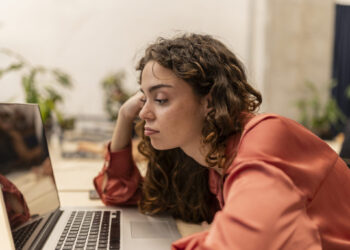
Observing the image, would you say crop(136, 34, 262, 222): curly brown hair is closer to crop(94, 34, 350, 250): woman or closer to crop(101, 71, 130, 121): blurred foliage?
crop(94, 34, 350, 250): woman

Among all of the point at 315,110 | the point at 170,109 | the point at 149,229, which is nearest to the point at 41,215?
the point at 149,229

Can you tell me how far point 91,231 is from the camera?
860 millimetres

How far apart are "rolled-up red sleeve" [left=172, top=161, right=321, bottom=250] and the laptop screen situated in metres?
0.36

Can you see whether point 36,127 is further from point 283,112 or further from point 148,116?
point 283,112

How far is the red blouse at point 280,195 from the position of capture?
521mm

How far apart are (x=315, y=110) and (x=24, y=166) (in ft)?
10.1

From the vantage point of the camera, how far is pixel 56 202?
0.99 meters

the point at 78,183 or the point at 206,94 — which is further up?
the point at 206,94

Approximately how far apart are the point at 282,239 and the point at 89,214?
0.63 metres

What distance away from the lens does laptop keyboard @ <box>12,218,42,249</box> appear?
25.7 inches

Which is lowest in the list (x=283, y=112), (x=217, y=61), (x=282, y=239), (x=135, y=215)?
(x=283, y=112)

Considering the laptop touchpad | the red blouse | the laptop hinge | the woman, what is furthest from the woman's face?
the laptop hinge

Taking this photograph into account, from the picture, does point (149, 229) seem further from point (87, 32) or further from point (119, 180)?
point (87, 32)

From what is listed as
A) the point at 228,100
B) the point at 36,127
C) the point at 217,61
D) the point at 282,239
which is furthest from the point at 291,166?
the point at 36,127
